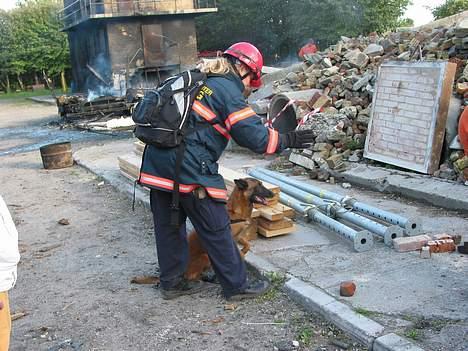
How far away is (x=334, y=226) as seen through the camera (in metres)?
5.51

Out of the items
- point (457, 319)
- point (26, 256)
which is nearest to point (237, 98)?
point (457, 319)

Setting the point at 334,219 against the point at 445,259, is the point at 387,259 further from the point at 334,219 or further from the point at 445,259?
the point at 334,219

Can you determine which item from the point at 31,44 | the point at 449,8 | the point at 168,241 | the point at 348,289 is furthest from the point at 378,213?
the point at 31,44

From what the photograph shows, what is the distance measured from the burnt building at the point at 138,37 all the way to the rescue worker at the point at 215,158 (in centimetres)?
2308

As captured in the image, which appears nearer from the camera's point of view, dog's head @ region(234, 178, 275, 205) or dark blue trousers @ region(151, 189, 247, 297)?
dark blue trousers @ region(151, 189, 247, 297)

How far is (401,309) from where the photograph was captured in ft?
12.7

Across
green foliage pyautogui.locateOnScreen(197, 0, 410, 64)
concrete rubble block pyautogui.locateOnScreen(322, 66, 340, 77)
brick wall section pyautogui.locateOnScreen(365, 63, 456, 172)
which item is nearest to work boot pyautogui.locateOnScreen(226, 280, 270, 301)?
brick wall section pyautogui.locateOnScreen(365, 63, 456, 172)

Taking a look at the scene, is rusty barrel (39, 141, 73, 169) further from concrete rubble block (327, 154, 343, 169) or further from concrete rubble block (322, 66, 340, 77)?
concrete rubble block (327, 154, 343, 169)

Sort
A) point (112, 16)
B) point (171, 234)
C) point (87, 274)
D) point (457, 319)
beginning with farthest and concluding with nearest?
point (112, 16)
point (87, 274)
point (171, 234)
point (457, 319)

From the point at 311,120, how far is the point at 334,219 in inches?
149

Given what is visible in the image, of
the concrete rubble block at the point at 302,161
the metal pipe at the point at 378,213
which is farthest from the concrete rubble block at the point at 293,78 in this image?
the metal pipe at the point at 378,213

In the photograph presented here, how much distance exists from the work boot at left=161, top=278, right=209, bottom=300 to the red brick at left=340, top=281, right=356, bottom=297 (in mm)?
1247

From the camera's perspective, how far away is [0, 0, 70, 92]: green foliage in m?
47.0

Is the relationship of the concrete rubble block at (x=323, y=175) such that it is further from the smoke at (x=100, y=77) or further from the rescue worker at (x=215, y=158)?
the smoke at (x=100, y=77)
